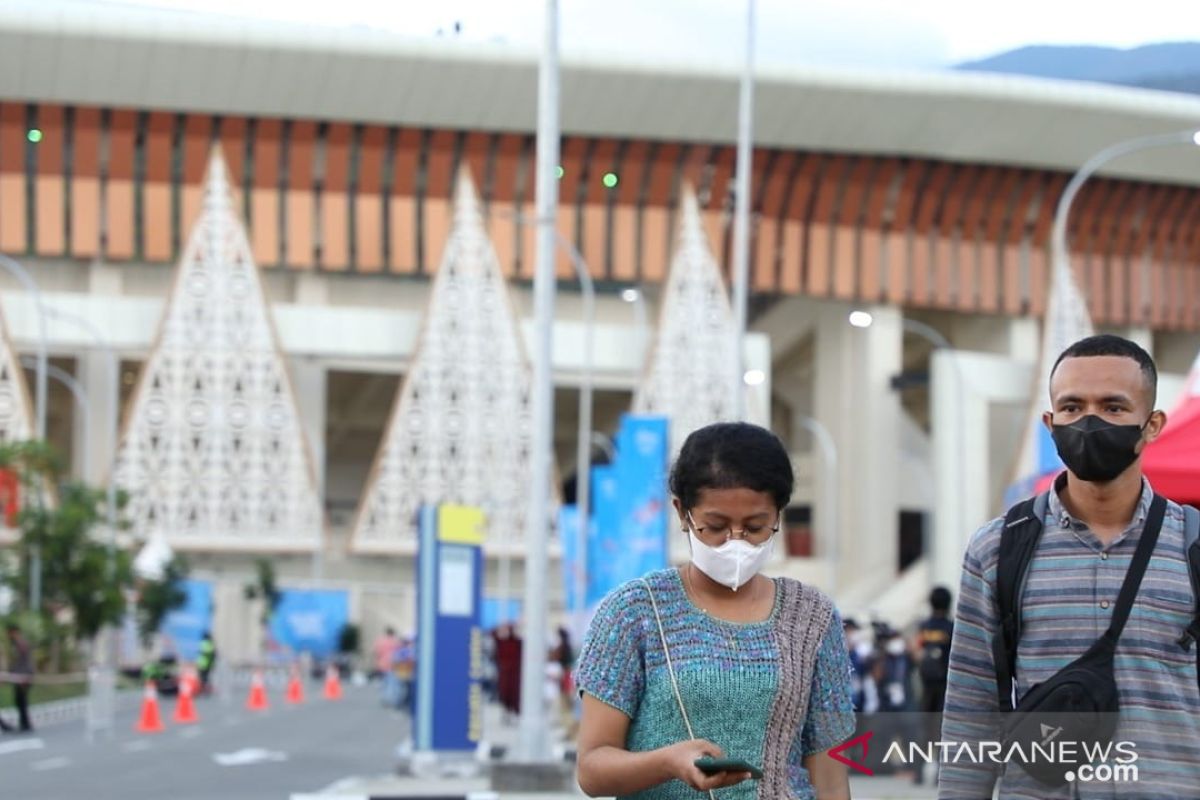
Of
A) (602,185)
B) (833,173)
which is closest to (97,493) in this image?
(602,185)

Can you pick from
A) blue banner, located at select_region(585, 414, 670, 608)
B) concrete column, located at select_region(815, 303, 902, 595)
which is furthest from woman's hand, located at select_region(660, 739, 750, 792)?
concrete column, located at select_region(815, 303, 902, 595)

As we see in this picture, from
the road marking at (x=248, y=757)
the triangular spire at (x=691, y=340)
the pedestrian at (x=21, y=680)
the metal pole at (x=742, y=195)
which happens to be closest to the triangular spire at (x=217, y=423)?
the triangular spire at (x=691, y=340)

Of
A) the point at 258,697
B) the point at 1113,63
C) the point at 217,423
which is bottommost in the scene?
the point at 258,697

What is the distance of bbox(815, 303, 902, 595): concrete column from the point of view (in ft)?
217

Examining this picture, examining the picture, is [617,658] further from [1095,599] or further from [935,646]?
[935,646]

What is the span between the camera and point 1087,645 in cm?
453

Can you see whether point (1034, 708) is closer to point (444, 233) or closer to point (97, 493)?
point (97, 493)

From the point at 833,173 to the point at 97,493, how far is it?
2563 centimetres

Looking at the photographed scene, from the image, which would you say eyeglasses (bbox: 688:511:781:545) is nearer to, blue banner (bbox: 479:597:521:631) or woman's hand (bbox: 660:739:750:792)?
woman's hand (bbox: 660:739:750:792)

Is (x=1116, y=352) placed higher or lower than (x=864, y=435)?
lower

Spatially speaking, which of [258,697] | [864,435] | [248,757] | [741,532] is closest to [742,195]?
[248,757]

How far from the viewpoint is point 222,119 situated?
6097cm

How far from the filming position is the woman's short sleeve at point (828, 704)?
175 inches

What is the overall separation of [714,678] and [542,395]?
16744mm
